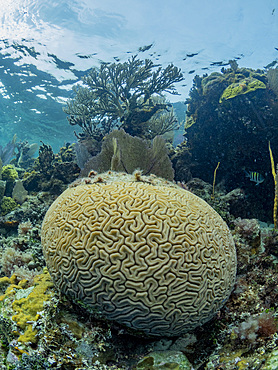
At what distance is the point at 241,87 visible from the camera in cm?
811

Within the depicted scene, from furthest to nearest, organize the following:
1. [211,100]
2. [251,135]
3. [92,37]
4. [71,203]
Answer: [92,37], [211,100], [251,135], [71,203]

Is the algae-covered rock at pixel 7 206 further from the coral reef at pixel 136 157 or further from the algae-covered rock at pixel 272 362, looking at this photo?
the algae-covered rock at pixel 272 362

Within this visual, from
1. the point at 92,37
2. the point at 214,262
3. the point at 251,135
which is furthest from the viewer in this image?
the point at 92,37

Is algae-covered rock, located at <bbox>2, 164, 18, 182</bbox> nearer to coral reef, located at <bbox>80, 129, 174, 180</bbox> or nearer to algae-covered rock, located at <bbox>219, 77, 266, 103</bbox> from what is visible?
coral reef, located at <bbox>80, 129, 174, 180</bbox>

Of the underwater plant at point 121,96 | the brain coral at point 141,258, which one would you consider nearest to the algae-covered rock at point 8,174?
the underwater plant at point 121,96

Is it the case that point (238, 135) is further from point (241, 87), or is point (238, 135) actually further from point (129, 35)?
point (129, 35)

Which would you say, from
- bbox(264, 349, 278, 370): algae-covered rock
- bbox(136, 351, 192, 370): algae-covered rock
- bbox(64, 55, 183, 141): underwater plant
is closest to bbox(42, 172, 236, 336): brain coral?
bbox(136, 351, 192, 370): algae-covered rock

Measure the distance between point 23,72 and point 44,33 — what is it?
646cm

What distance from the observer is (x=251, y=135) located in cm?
787

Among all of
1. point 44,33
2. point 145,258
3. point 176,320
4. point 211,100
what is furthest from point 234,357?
point 44,33

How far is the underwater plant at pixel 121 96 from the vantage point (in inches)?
354

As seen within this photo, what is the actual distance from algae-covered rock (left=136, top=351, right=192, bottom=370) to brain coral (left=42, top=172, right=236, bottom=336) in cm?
21

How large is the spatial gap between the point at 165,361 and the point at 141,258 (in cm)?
101

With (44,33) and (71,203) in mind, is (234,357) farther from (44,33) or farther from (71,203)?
(44,33)
